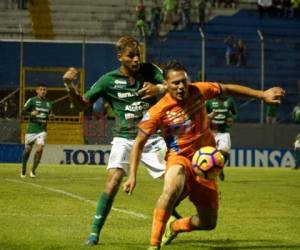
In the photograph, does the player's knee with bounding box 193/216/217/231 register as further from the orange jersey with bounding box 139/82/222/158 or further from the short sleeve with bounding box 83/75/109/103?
the short sleeve with bounding box 83/75/109/103

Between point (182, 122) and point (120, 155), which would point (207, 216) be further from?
point (120, 155)

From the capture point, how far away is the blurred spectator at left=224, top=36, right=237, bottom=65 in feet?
134

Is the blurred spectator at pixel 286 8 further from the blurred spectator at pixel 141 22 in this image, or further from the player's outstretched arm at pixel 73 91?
the player's outstretched arm at pixel 73 91

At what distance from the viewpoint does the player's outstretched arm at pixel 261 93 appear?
9.41 meters

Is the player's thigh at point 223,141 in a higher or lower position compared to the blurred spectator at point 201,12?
lower

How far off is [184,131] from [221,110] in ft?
47.7

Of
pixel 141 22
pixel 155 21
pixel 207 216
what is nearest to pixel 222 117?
pixel 207 216

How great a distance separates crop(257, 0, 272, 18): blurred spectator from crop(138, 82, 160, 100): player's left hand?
35.0 metres

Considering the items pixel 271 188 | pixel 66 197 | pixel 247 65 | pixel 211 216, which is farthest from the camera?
pixel 247 65

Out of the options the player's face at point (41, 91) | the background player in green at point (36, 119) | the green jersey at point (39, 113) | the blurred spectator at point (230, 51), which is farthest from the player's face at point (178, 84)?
the blurred spectator at point (230, 51)

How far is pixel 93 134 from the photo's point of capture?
33594mm

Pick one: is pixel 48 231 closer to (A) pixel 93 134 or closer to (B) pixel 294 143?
(A) pixel 93 134

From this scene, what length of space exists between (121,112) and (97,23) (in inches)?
1272

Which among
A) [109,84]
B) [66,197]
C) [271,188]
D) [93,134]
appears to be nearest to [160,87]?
[109,84]
